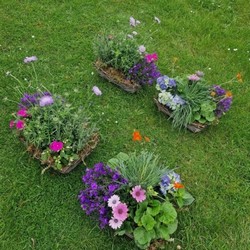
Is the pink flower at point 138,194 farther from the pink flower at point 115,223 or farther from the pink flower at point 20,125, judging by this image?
the pink flower at point 20,125

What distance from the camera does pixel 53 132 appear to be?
292 centimetres

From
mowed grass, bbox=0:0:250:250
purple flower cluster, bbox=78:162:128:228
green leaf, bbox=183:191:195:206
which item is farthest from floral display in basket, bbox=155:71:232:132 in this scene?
purple flower cluster, bbox=78:162:128:228

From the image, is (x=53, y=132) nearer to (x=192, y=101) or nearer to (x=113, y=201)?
(x=113, y=201)

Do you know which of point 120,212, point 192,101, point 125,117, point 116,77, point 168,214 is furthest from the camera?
point 116,77

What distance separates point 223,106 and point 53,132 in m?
1.83

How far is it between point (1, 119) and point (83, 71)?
112cm

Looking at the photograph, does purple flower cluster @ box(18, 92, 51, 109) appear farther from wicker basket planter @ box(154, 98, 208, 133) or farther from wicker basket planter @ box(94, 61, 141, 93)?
wicker basket planter @ box(154, 98, 208, 133)

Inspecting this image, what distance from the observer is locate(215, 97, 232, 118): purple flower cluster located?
3584 millimetres

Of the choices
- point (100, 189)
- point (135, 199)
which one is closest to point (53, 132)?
point (100, 189)

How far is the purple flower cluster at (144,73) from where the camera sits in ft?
12.1

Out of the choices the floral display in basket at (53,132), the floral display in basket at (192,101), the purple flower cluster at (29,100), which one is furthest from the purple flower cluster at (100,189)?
the floral display in basket at (192,101)

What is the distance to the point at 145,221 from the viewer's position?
105 inches

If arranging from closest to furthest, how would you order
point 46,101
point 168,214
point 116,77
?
Answer: point 168,214 → point 46,101 → point 116,77

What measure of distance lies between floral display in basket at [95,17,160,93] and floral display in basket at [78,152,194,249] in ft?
3.77
